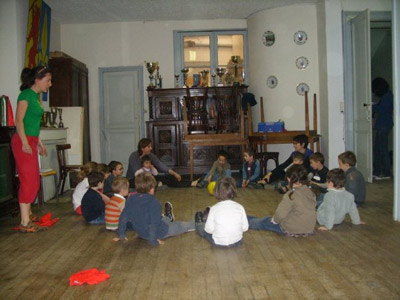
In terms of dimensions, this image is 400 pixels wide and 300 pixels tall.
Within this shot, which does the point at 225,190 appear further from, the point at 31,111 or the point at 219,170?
the point at 219,170

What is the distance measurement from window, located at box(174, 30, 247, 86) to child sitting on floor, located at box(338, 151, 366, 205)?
4400mm

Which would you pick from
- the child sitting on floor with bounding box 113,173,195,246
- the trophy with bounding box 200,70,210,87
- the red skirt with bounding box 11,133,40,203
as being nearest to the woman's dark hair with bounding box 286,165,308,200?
the child sitting on floor with bounding box 113,173,195,246

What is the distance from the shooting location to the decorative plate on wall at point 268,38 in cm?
851

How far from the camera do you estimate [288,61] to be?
27.7 ft

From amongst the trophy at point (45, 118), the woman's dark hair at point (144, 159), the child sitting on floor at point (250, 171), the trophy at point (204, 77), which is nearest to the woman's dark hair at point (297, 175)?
the child sitting on floor at point (250, 171)

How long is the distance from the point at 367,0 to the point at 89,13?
5020 mm

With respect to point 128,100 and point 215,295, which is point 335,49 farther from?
point 215,295

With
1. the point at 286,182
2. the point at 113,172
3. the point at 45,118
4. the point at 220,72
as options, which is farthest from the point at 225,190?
the point at 220,72

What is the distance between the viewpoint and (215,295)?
102 inches

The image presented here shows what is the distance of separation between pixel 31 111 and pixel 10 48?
2.04 meters

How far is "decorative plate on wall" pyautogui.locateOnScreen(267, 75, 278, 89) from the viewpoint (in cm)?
852

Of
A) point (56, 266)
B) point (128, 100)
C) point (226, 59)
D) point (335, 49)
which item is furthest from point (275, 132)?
point (56, 266)

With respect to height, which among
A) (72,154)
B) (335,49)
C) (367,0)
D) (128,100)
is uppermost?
(367,0)

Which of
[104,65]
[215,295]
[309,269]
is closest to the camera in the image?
[215,295]
